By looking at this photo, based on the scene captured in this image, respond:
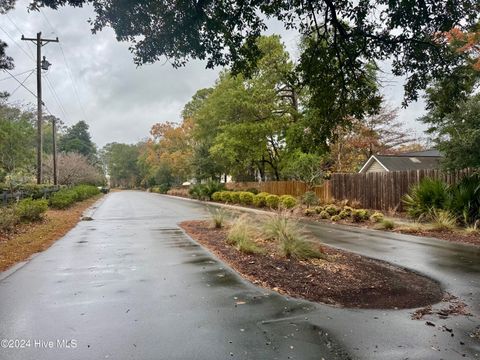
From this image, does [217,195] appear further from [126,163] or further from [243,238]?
[126,163]

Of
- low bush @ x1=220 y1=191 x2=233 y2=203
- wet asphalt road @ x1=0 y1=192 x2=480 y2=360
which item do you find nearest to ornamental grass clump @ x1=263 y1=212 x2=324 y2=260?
wet asphalt road @ x1=0 y1=192 x2=480 y2=360

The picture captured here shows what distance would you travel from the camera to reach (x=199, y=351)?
3.85 m

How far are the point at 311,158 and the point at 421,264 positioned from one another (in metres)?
18.5

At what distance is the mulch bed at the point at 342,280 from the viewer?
564 cm

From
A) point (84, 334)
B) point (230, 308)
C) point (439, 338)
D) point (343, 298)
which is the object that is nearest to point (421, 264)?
point (343, 298)

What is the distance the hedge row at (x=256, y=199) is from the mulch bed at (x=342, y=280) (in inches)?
529

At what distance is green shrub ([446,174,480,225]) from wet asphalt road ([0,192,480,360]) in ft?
20.3

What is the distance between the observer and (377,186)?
20.7 m

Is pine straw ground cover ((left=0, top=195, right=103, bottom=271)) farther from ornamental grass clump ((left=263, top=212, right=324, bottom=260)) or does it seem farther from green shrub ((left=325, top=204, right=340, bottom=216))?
green shrub ((left=325, top=204, right=340, bottom=216))

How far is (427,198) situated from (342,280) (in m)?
10.6

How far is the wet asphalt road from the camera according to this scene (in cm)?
388

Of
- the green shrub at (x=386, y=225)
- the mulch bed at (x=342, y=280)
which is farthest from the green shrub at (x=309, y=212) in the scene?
the mulch bed at (x=342, y=280)

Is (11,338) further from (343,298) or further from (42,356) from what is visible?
(343,298)

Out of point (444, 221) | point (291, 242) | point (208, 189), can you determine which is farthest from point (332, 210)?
point (208, 189)
